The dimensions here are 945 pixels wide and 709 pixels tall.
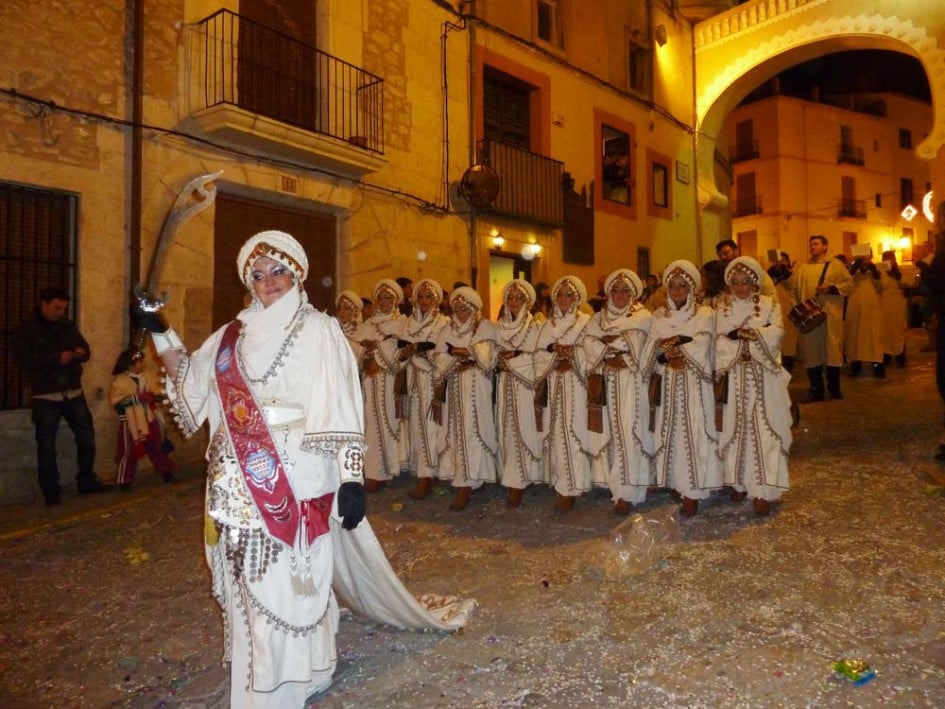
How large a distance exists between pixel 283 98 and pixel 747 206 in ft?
92.0

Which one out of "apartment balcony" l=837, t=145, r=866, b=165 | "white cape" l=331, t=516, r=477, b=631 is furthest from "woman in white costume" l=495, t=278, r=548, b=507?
"apartment balcony" l=837, t=145, r=866, b=165

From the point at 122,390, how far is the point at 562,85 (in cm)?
1069

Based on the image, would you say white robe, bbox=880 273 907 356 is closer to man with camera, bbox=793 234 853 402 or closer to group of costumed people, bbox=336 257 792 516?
man with camera, bbox=793 234 853 402

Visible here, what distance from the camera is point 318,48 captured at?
1026 cm

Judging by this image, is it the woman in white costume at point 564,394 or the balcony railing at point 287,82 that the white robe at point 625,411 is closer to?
the woman in white costume at point 564,394

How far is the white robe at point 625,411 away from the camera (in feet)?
19.0

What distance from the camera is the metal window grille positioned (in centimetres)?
730

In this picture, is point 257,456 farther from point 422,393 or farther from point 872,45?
point 872,45

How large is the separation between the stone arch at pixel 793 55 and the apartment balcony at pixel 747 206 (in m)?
15.7

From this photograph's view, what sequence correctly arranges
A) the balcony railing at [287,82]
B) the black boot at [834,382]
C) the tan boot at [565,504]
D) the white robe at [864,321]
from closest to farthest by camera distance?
the tan boot at [565,504], the balcony railing at [287,82], the black boot at [834,382], the white robe at [864,321]

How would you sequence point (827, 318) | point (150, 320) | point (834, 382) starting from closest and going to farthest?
point (150, 320) → point (827, 318) → point (834, 382)

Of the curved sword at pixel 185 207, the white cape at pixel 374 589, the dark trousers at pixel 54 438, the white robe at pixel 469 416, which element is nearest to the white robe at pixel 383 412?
the white robe at pixel 469 416

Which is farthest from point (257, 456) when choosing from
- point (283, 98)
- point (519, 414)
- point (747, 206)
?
point (747, 206)

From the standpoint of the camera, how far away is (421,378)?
687 centimetres
